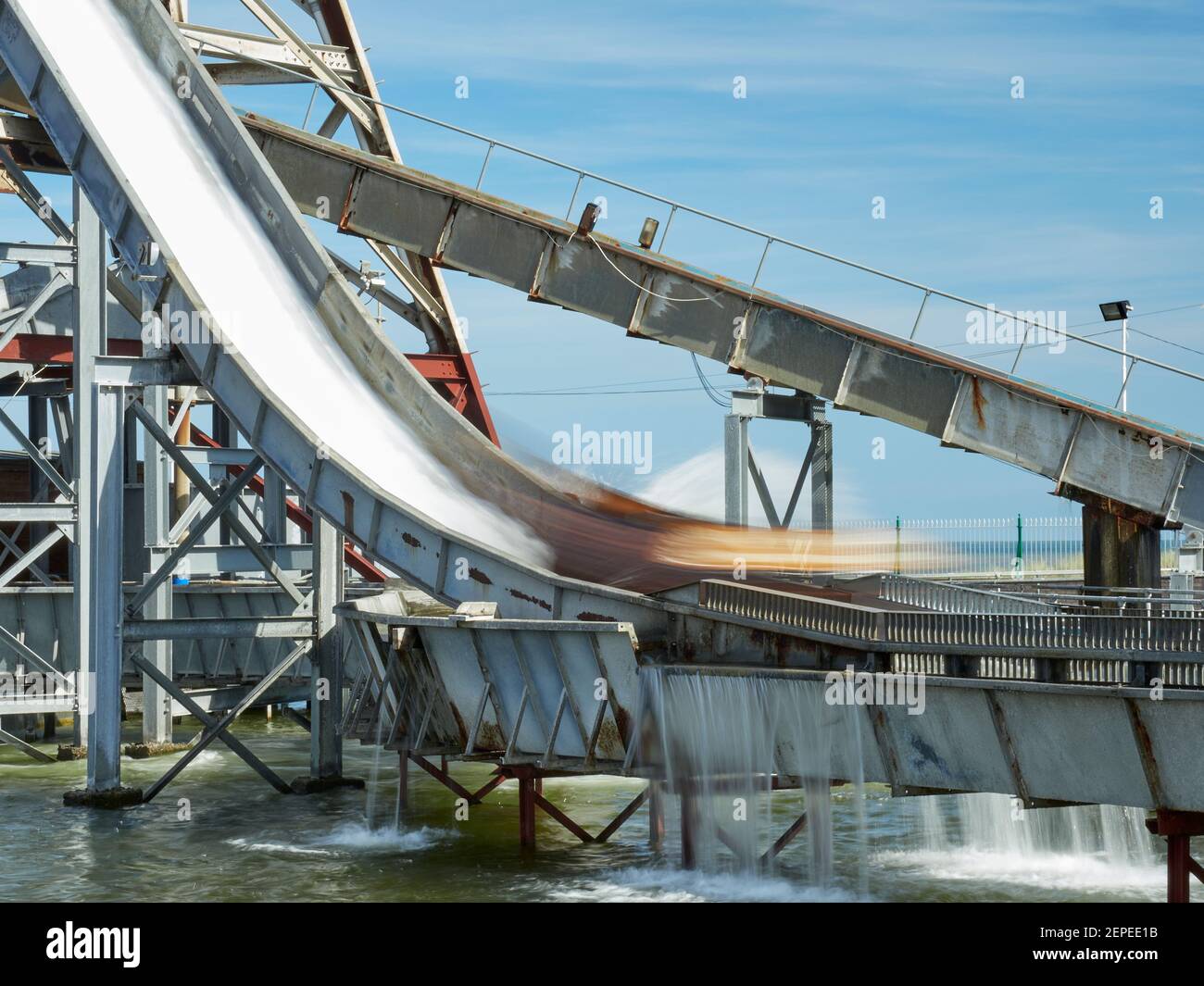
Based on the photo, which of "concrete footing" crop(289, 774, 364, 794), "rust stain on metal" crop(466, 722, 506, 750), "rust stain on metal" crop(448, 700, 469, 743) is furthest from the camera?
"concrete footing" crop(289, 774, 364, 794)

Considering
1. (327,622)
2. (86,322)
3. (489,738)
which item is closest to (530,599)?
(489,738)

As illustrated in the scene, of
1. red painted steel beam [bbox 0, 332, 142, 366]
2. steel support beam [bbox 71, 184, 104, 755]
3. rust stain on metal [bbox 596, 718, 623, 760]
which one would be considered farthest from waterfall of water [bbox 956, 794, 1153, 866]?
red painted steel beam [bbox 0, 332, 142, 366]

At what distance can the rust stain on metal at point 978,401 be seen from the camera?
23.3 metres

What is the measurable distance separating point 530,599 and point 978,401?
875 centimetres

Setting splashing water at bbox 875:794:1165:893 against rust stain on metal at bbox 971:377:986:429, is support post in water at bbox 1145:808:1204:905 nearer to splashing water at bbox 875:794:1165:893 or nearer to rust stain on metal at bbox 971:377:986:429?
splashing water at bbox 875:794:1165:893

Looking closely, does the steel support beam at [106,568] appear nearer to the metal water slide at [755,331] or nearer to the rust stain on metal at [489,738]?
the rust stain on metal at [489,738]

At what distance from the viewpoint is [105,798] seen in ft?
72.3

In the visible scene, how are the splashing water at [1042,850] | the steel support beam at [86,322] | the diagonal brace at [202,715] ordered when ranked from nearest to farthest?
1. the splashing water at [1042,850]
2. the diagonal brace at [202,715]
3. the steel support beam at [86,322]

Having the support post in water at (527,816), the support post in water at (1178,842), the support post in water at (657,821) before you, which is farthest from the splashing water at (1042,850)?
the support post in water at (527,816)

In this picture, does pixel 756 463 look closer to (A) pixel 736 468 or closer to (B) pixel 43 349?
(A) pixel 736 468

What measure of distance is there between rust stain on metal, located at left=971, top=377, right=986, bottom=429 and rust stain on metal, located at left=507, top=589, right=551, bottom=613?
28.3 ft

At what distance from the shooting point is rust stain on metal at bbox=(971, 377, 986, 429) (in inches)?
917

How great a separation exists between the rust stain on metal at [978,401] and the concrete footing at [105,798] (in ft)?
45.9
